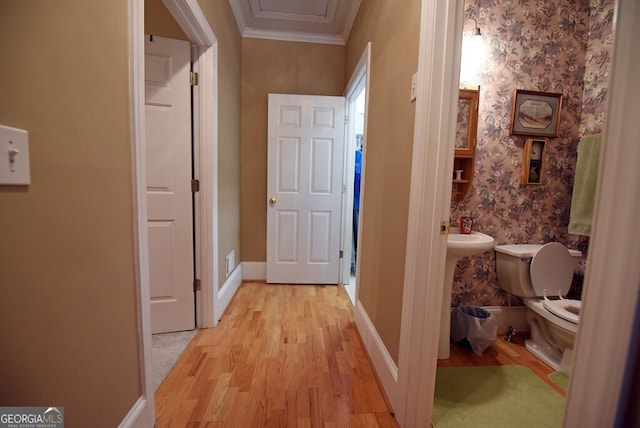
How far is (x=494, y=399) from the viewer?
139 cm

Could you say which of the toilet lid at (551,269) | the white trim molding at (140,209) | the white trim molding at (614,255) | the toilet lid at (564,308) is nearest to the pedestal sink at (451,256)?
the toilet lid at (551,269)

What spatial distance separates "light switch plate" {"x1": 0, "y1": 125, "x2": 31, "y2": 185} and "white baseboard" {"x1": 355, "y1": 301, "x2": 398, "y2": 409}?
59.6 inches

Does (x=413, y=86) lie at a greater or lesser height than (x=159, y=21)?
lesser

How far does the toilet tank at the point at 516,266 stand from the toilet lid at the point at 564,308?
12 centimetres

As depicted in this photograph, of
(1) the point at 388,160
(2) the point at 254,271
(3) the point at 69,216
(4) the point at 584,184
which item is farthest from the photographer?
(2) the point at 254,271

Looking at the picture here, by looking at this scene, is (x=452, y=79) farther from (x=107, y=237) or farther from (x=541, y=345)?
(x=541, y=345)

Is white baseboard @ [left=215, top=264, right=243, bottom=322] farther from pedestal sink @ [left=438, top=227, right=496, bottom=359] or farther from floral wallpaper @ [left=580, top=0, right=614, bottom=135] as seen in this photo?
floral wallpaper @ [left=580, top=0, right=614, bottom=135]

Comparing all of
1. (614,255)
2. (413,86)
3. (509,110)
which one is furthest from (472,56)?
(614,255)

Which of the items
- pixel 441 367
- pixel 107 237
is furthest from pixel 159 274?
pixel 441 367

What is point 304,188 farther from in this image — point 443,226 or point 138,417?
point 138,417

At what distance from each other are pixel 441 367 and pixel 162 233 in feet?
6.69

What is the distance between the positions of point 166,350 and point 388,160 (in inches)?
72.5

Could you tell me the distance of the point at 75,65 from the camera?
2.40 feet

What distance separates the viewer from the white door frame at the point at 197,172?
98cm
